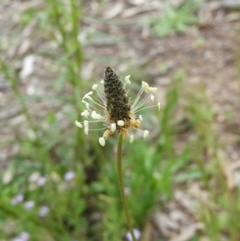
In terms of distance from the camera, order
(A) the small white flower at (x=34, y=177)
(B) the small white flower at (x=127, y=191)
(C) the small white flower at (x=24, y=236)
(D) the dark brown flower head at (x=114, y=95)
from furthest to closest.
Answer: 1. (A) the small white flower at (x=34, y=177)
2. (B) the small white flower at (x=127, y=191)
3. (C) the small white flower at (x=24, y=236)
4. (D) the dark brown flower head at (x=114, y=95)

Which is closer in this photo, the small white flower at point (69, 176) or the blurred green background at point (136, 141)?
the blurred green background at point (136, 141)

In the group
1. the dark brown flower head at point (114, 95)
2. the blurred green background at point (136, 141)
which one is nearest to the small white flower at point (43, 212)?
the blurred green background at point (136, 141)

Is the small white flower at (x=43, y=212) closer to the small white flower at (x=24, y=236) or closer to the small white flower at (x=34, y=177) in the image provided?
the small white flower at (x=24, y=236)

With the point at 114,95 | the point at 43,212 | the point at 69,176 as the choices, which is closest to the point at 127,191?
the point at 69,176

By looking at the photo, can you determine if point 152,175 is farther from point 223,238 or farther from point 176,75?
point 176,75

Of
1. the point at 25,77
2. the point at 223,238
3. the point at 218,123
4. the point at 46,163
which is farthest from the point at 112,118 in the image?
the point at 25,77

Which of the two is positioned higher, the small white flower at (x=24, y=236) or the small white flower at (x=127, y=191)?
the small white flower at (x=127, y=191)

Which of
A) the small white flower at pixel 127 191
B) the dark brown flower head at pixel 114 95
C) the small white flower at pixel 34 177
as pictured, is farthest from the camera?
the small white flower at pixel 34 177

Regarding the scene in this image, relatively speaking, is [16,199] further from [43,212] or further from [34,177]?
[34,177]
